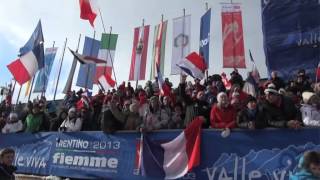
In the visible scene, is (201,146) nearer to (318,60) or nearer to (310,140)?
(310,140)

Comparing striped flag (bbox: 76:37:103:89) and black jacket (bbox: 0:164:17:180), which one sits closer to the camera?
black jacket (bbox: 0:164:17:180)

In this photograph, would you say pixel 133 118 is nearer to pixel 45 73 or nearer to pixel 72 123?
pixel 72 123

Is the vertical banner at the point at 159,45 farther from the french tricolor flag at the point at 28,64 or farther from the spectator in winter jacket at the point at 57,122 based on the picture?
the spectator in winter jacket at the point at 57,122

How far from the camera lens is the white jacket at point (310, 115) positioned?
8.04m

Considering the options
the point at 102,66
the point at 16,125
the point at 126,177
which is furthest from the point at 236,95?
the point at 102,66

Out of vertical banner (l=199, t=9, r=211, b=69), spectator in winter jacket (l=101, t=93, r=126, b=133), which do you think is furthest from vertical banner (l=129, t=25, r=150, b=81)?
spectator in winter jacket (l=101, t=93, r=126, b=133)

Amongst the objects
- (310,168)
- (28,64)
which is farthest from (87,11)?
(310,168)

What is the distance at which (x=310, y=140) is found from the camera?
300 inches

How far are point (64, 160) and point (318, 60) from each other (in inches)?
301

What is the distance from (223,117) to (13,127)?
28.1ft

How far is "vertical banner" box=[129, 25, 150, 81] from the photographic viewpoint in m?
22.5

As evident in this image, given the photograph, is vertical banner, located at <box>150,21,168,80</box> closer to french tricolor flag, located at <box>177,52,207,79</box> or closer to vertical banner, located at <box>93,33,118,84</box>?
vertical banner, located at <box>93,33,118,84</box>

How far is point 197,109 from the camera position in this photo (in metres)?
10.1

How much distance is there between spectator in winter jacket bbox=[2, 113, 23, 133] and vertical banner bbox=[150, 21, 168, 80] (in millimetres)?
8194
